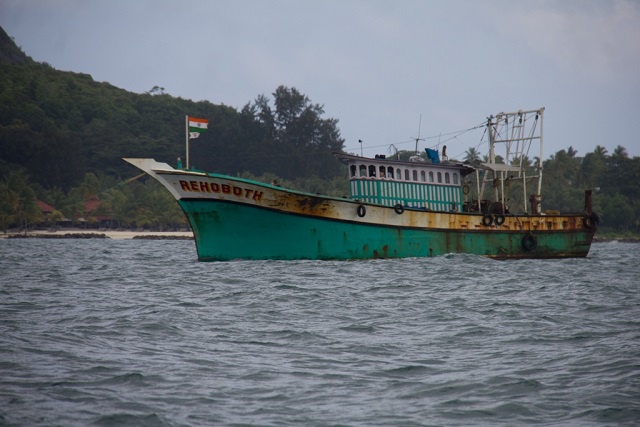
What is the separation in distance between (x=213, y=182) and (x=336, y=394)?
20.6 meters

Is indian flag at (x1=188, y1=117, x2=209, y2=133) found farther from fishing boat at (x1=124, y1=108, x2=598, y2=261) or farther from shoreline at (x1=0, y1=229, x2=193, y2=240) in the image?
shoreline at (x1=0, y1=229, x2=193, y2=240)

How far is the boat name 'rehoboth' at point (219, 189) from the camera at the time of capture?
29.4 meters

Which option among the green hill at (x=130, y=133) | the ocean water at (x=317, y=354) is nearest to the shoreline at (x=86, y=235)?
the green hill at (x=130, y=133)

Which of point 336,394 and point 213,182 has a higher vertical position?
point 213,182

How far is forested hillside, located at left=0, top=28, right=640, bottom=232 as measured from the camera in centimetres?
9519

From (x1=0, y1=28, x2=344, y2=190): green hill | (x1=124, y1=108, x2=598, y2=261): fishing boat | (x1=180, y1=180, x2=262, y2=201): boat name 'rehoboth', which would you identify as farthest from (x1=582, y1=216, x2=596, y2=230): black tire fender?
(x1=0, y1=28, x2=344, y2=190): green hill

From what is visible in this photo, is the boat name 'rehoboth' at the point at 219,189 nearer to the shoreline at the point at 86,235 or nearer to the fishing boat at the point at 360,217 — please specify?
the fishing boat at the point at 360,217

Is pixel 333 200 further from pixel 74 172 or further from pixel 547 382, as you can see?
pixel 74 172

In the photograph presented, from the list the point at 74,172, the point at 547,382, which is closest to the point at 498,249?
the point at 547,382

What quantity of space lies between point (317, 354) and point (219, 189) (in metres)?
18.2

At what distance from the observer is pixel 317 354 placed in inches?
474

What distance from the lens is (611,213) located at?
4112 inches

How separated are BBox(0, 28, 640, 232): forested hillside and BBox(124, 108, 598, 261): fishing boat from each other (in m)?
60.0

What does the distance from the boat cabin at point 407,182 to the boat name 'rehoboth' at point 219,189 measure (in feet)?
14.9
